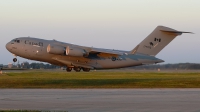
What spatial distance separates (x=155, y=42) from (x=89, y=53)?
266 inches

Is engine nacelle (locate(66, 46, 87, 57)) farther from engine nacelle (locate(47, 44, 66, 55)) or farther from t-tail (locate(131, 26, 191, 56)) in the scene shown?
t-tail (locate(131, 26, 191, 56))

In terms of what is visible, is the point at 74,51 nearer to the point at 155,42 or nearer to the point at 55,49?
the point at 55,49

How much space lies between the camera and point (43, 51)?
43031 mm

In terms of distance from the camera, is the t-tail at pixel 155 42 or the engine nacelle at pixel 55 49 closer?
the engine nacelle at pixel 55 49

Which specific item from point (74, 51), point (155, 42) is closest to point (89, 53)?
point (74, 51)

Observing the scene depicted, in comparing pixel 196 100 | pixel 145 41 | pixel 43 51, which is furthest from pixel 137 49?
pixel 196 100

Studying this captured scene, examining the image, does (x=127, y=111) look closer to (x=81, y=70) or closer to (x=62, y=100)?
(x=62, y=100)

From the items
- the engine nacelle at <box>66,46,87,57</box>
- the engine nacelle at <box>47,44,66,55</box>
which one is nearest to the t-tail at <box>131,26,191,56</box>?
the engine nacelle at <box>66,46,87,57</box>

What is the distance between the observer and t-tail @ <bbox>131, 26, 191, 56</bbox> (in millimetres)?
45469

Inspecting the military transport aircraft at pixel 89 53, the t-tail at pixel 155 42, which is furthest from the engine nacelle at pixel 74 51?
the t-tail at pixel 155 42

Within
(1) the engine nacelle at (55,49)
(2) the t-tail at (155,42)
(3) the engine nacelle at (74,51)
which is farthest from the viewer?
(2) the t-tail at (155,42)

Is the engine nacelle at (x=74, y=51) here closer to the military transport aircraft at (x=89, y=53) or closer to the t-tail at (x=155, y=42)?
the military transport aircraft at (x=89, y=53)

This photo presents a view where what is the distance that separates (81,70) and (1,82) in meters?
19.7

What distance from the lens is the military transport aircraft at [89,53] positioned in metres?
43.0
